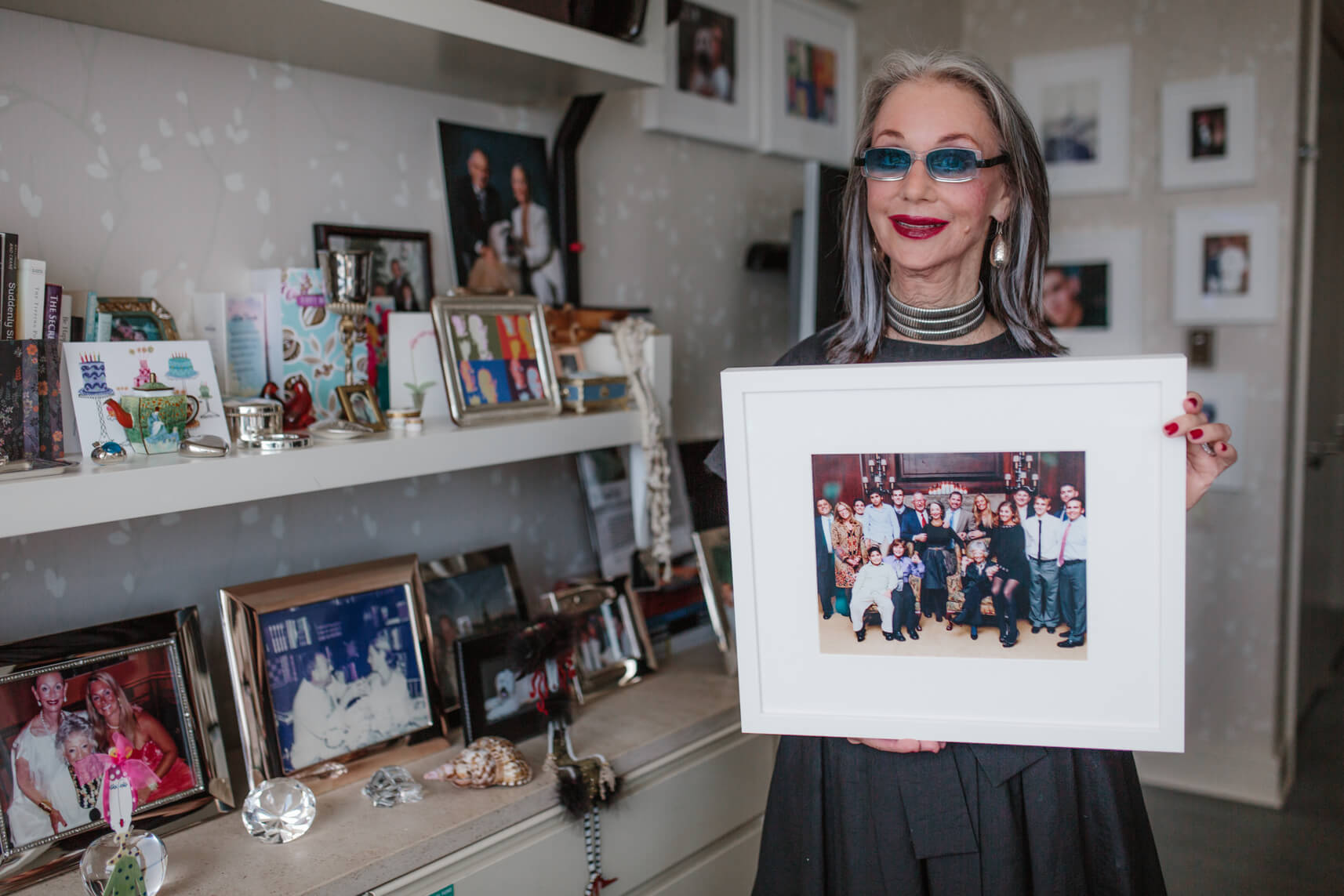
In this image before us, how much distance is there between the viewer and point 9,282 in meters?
1.08

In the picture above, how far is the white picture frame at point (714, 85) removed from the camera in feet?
7.02

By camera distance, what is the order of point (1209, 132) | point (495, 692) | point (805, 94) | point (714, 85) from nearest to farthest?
1. point (495, 692)
2. point (714, 85)
3. point (805, 94)
4. point (1209, 132)

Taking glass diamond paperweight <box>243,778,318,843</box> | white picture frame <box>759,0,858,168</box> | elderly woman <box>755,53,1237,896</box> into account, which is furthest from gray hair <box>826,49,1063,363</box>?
white picture frame <box>759,0,858,168</box>

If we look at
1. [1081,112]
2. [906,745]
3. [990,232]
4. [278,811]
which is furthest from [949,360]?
[1081,112]

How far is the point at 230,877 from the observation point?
1161 mm

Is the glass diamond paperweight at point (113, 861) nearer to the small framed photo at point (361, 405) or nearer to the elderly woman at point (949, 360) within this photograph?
the small framed photo at point (361, 405)

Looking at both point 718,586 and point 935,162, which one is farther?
point 718,586

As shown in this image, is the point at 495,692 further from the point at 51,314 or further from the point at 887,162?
the point at 887,162

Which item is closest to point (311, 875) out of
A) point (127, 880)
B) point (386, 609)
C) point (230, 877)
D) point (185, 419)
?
point (230, 877)

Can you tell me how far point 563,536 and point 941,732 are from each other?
1.09m

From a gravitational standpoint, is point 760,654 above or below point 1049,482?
below

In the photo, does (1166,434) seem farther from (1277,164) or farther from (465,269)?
(1277,164)

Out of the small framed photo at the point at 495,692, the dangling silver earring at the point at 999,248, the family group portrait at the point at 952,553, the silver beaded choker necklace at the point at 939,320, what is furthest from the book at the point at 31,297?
the dangling silver earring at the point at 999,248

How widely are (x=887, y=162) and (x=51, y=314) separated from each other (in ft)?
3.23
